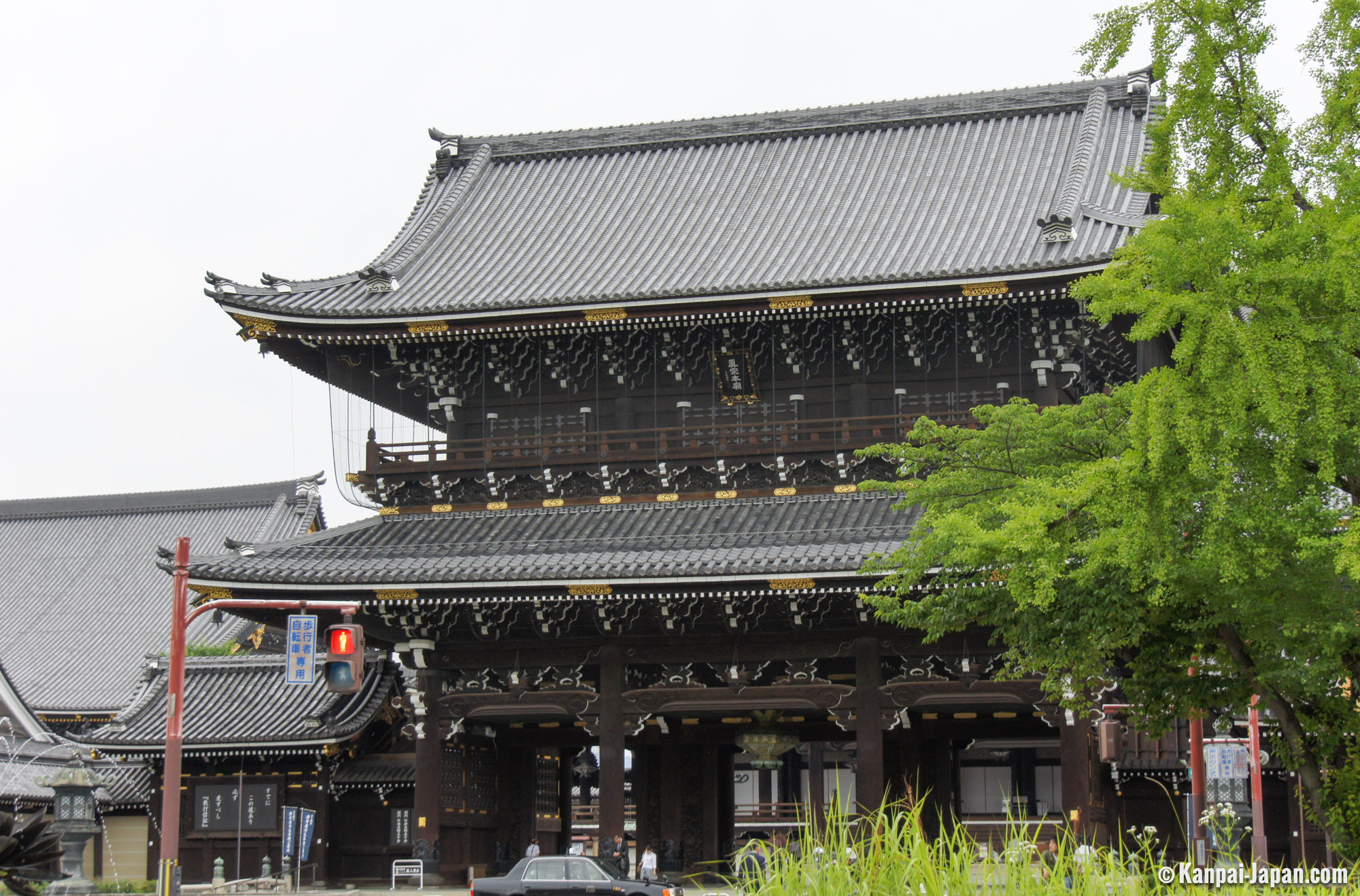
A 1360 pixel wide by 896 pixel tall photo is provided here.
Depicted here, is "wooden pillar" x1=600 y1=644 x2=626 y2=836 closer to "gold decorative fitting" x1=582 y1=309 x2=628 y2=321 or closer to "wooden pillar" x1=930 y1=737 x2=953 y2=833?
"gold decorative fitting" x1=582 y1=309 x2=628 y2=321

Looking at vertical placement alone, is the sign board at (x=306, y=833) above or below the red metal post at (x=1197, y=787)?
below

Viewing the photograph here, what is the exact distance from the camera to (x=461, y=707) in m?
25.8

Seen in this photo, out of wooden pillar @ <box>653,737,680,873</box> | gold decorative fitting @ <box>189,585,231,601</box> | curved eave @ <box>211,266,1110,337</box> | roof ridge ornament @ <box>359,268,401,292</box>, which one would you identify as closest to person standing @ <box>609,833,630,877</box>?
wooden pillar @ <box>653,737,680,873</box>

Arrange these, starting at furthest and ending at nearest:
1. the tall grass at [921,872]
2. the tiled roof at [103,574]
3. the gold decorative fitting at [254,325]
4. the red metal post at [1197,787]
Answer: the tiled roof at [103,574] → the gold decorative fitting at [254,325] → the red metal post at [1197,787] → the tall grass at [921,872]

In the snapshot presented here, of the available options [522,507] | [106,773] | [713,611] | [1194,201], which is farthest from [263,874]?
[1194,201]

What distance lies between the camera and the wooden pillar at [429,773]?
83.1 feet

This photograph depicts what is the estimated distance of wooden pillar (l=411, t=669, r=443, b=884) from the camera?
2534 cm

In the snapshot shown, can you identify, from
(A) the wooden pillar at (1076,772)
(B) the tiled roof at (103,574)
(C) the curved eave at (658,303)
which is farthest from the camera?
(B) the tiled roof at (103,574)

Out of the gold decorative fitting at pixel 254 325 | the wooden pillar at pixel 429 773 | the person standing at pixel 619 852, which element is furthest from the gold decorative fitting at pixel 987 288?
the gold decorative fitting at pixel 254 325

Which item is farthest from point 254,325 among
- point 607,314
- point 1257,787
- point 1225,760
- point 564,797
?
point 1225,760

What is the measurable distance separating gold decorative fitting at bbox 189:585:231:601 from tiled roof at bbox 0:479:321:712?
23.1 m

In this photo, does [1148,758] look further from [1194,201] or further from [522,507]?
[1194,201]

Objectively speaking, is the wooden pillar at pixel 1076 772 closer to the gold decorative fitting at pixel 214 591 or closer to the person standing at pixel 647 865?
the person standing at pixel 647 865

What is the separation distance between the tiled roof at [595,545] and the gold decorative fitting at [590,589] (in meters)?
0.24
